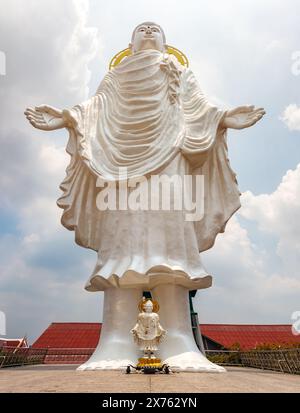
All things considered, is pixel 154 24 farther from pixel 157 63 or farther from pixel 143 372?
pixel 143 372

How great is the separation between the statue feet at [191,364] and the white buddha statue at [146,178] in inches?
0.6

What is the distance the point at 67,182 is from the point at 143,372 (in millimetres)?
4306

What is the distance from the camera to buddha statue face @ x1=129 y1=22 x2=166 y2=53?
10070mm

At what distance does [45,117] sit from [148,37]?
10.6 ft

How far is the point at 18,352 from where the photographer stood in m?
9.76

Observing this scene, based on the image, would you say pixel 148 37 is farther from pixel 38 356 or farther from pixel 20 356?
pixel 38 356

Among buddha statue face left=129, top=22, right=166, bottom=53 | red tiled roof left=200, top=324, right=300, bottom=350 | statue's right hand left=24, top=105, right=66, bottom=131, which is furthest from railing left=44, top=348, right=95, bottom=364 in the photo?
buddha statue face left=129, top=22, right=166, bottom=53

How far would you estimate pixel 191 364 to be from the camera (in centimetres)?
675

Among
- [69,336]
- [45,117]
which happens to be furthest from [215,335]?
[45,117]

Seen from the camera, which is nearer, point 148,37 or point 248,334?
point 148,37

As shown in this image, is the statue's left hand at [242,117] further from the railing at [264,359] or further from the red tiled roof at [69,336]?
the red tiled roof at [69,336]

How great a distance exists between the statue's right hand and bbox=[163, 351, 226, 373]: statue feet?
193 inches

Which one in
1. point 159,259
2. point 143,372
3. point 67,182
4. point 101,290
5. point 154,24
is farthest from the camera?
point 154,24
